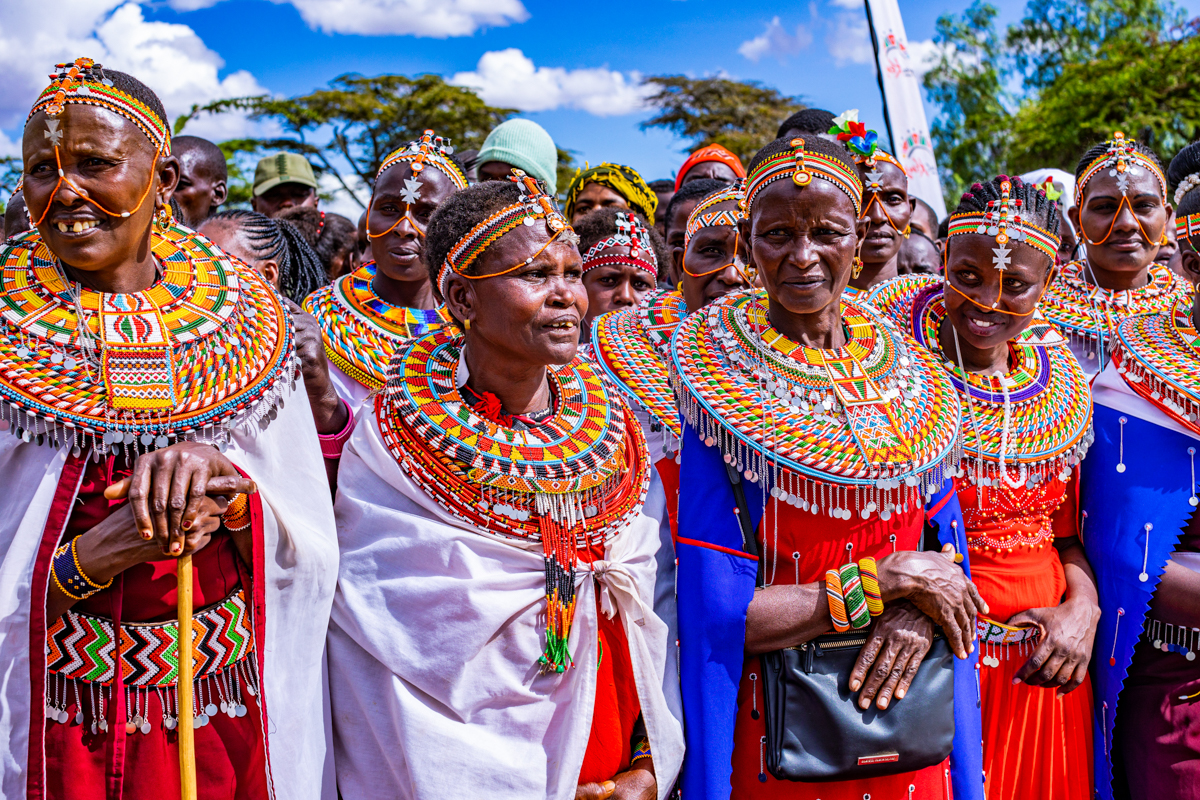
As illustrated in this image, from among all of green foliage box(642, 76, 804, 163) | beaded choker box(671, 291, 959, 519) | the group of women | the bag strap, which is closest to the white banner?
the group of women

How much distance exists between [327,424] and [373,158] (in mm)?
21159

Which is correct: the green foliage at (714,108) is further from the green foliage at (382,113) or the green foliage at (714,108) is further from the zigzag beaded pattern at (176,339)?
the zigzag beaded pattern at (176,339)

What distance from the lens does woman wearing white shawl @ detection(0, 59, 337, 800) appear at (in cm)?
210

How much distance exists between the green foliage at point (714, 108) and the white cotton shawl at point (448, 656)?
86.6 feet

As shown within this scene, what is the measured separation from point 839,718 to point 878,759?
16cm

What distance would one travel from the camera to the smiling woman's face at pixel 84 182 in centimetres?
216

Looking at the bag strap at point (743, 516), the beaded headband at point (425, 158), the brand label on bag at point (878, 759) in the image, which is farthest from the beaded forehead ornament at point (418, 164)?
the brand label on bag at point (878, 759)

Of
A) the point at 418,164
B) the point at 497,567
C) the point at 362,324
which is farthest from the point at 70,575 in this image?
the point at 418,164

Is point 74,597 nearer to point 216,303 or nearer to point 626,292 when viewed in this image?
point 216,303

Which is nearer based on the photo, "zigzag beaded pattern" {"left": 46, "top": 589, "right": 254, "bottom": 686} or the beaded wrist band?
"zigzag beaded pattern" {"left": 46, "top": 589, "right": 254, "bottom": 686}

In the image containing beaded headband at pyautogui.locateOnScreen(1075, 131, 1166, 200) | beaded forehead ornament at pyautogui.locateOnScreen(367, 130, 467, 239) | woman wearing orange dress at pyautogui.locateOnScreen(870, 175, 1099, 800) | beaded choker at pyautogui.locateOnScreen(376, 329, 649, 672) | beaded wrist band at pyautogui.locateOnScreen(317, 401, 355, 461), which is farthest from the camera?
beaded headband at pyautogui.locateOnScreen(1075, 131, 1166, 200)

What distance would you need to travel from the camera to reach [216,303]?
94.3 inches

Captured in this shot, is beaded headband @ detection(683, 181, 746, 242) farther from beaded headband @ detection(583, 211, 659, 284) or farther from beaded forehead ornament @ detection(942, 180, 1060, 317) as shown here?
beaded forehead ornament @ detection(942, 180, 1060, 317)

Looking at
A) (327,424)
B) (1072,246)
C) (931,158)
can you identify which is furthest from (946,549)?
(931,158)
